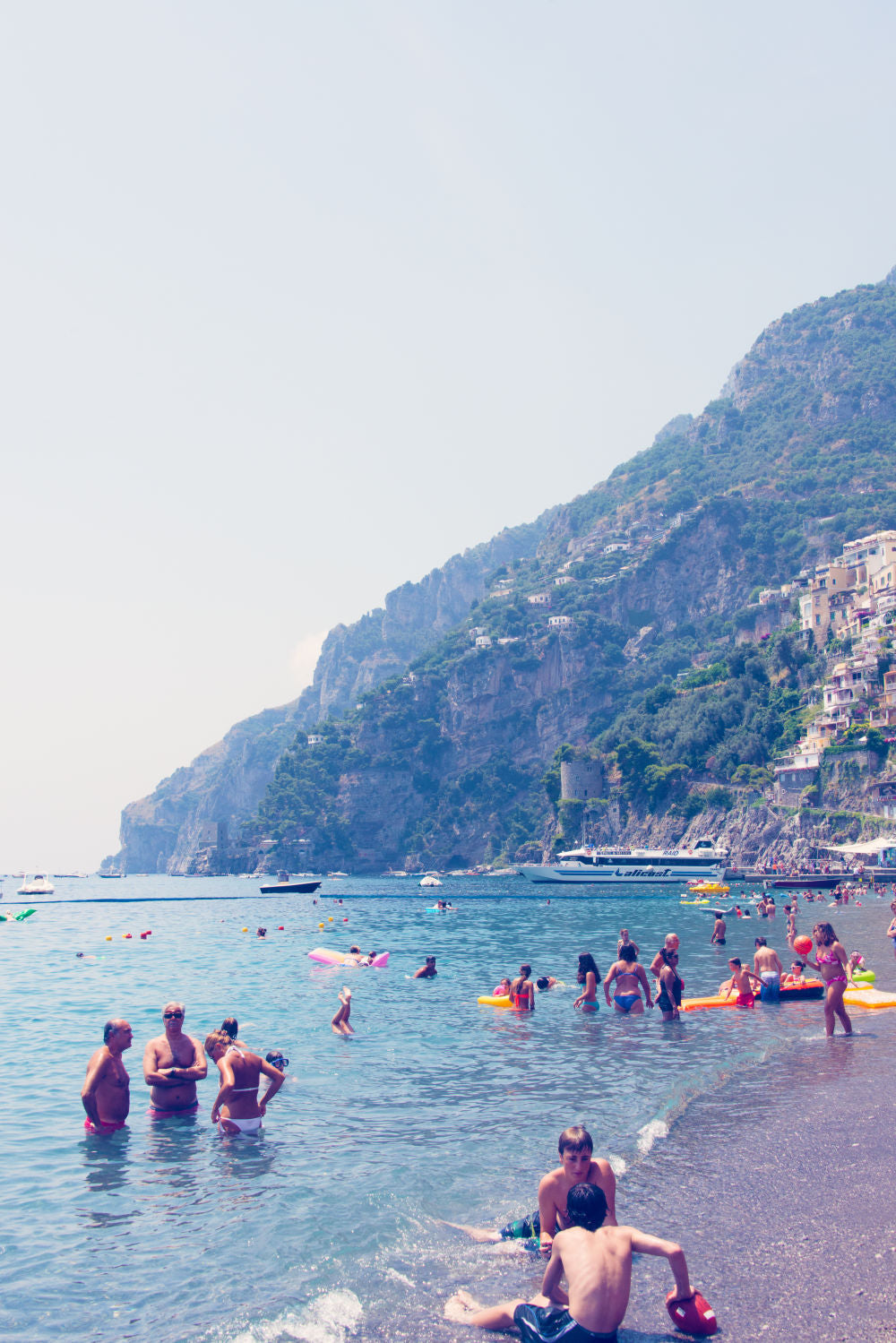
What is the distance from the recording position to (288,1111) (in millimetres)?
13281

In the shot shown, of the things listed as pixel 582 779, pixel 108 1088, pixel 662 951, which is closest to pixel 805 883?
pixel 662 951

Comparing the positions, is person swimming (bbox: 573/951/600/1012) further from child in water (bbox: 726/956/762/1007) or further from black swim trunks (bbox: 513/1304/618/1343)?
black swim trunks (bbox: 513/1304/618/1343)

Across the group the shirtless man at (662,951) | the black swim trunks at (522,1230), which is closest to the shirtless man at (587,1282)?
the black swim trunks at (522,1230)

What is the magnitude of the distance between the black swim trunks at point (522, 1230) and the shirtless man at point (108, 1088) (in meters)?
5.66

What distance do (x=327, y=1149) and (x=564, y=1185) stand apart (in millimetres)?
4982

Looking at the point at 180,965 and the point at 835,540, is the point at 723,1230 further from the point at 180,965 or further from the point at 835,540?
the point at 835,540

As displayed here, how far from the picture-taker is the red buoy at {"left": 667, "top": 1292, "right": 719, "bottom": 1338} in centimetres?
652

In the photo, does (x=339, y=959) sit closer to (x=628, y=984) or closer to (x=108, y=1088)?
(x=628, y=984)

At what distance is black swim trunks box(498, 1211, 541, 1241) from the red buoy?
1.88m

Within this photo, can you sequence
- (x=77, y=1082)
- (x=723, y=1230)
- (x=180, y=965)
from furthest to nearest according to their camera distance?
(x=180, y=965) < (x=77, y=1082) < (x=723, y=1230)

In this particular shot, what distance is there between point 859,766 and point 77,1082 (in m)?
91.2

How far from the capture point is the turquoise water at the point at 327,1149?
7.69m

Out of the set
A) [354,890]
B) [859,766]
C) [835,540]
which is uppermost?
[835,540]

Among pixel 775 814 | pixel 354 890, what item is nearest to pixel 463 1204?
pixel 775 814
